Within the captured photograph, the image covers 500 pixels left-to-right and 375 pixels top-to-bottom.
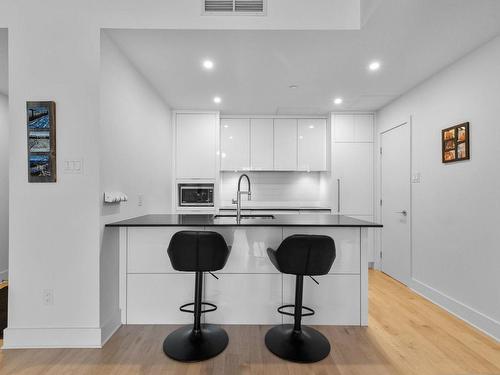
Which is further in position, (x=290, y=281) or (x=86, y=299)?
(x=290, y=281)

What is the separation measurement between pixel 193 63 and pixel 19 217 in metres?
2.01

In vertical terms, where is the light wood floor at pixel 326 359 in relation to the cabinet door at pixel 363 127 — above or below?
below

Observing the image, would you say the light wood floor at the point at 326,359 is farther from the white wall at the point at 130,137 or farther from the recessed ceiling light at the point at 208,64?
the recessed ceiling light at the point at 208,64

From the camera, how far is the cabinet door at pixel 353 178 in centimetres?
446

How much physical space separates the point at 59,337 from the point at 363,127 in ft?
15.0

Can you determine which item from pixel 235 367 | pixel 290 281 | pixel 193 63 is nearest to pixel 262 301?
pixel 290 281

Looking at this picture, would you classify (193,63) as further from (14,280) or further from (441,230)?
(441,230)

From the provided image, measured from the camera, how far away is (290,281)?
2.51 meters

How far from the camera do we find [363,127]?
14.8ft

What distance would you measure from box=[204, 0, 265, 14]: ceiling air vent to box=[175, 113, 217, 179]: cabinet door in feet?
7.62

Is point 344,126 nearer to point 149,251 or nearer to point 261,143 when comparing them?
point 261,143

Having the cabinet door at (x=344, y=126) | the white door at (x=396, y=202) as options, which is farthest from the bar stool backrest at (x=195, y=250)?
the cabinet door at (x=344, y=126)

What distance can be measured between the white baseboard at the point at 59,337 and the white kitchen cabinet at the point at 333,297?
157cm

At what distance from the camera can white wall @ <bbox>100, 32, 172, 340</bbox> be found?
226 cm
